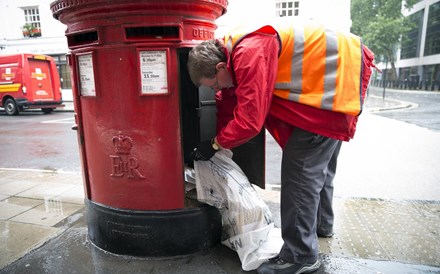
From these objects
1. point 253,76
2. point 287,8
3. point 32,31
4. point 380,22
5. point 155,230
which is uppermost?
point 380,22

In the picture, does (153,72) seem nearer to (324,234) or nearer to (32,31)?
(324,234)

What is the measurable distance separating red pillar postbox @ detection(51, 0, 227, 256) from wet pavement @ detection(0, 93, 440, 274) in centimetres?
17

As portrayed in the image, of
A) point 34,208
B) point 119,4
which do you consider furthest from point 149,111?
point 34,208

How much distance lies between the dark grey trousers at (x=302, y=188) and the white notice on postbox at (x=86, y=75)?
4.51 ft

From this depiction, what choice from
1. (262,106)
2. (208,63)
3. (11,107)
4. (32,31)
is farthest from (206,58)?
(32,31)

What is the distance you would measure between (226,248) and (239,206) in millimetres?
459

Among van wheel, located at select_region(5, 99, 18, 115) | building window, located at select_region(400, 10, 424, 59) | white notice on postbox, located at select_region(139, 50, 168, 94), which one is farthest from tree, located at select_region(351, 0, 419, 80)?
white notice on postbox, located at select_region(139, 50, 168, 94)

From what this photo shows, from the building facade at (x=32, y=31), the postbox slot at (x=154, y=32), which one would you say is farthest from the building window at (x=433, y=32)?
the postbox slot at (x=154, y=32)

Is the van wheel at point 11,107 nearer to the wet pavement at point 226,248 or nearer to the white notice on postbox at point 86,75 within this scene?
the wet pavement at point 226,248

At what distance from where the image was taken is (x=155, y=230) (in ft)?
7.56

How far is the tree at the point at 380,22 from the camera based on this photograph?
31750 mm

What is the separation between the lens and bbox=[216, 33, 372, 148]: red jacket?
5.92 feet

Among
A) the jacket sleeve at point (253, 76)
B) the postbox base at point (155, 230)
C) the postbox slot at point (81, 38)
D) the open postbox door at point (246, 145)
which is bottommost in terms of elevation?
the postbox base at point (155, 230)

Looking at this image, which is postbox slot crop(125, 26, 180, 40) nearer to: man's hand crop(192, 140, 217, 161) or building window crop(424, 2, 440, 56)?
man's hand crop(192, 140, 217, 161)
